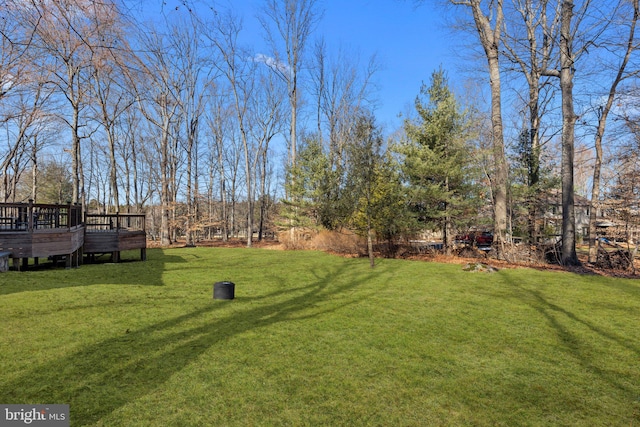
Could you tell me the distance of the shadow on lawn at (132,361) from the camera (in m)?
2.67

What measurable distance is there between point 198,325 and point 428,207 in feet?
38.8

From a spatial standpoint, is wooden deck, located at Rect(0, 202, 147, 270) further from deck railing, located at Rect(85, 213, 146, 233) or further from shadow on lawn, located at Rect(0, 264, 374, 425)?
shadow on lawn, located at Rect(0, 264, 374, 425)

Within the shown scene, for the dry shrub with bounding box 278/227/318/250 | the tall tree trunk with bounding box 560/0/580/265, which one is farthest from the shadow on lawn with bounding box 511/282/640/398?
the dry shrub with bounding box 278/227/318/250

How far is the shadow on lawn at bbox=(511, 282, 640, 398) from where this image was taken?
10.8 feet

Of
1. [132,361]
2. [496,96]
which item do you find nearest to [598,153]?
[496,96]

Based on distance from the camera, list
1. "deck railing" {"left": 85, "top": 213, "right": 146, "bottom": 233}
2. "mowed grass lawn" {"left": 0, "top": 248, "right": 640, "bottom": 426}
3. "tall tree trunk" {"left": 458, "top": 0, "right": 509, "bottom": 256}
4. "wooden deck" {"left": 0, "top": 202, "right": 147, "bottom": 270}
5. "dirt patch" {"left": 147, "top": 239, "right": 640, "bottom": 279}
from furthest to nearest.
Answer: "tall tree trunk" {"left": 458, "top": 0, "right": 509, "bottom": 256} → "deck railing" {"left": 85, "top": 213, "right": 146, "bottom": 233} → "dirt patch" {"left": 147, "top": 239, "right": 640, "bottom": 279} → "wooden deck" {"left": 0, "top": 202, "right": 147, "bottom": 270} → "mowed grass lawn" {"left": 0, "top": 248, "right": 640, "bottom": 426}

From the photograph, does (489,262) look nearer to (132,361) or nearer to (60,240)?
(132,361)

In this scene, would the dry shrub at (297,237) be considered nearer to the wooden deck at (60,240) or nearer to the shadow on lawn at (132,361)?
the wooden deck at (60,240)

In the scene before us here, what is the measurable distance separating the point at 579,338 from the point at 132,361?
574cm

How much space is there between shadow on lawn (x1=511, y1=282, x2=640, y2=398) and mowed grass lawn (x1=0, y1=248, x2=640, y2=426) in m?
0.02

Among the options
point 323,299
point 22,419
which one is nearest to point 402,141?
point 323,299

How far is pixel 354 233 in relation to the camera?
628 inches

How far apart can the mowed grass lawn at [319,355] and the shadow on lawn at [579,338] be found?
2 cm

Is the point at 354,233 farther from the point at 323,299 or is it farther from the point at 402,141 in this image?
the point at 323,299
